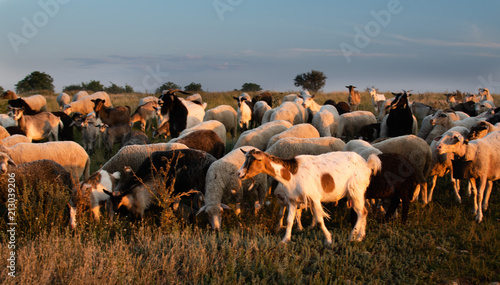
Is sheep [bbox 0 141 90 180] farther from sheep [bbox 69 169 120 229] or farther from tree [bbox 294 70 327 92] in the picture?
tree [bbox 294 70 327 92]

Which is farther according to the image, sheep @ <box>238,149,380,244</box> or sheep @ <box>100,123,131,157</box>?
sheep @ <box>100,123,131,157</box>

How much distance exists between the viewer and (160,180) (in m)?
8.20

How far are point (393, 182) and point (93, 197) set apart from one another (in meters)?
5.76

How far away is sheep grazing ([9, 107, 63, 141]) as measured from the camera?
15.0 metres

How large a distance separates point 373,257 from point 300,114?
11.7m

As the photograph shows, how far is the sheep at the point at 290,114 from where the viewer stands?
1610 centimetres

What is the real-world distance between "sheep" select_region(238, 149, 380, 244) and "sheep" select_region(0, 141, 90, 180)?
19.2 ft

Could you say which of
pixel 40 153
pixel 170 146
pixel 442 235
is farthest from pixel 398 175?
pixel 40 153

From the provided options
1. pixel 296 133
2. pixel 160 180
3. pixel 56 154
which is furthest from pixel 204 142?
pixel 56 154

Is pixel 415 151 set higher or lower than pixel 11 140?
higher

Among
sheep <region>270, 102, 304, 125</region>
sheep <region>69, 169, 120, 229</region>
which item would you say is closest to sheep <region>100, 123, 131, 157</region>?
sheep <region>270, 102, 304, 125</region>

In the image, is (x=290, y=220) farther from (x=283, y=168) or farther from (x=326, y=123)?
(x=326, y=123)

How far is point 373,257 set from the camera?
5996 millimetres

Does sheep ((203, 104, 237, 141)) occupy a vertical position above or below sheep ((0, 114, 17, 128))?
above
